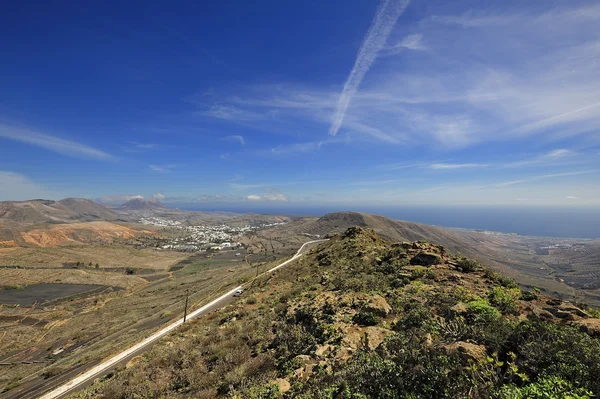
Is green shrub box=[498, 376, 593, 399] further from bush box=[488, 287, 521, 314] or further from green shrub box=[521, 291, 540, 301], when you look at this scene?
green shrub box=[521, 291, 540, 301]

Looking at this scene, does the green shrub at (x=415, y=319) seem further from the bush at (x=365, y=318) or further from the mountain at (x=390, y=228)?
the mountain at (x=390, y=228)

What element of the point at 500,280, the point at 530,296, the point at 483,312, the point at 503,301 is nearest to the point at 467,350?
the point at 483,312

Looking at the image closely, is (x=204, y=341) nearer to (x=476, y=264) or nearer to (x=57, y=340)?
(x=476, y=264)

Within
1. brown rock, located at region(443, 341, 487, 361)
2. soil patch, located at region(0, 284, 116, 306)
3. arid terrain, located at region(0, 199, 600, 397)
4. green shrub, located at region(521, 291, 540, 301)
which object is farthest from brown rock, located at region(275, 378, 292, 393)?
soil patch, located at region(0, 284, 116, 306)

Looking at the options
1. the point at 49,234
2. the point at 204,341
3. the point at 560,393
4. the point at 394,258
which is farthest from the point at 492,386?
the point at 49,234

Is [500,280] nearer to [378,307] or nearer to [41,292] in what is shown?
[378,307]

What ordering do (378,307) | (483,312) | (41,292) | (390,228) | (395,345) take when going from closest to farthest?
(395,345) < (483,312) < (378,307) < (41,292) < (390,228)
